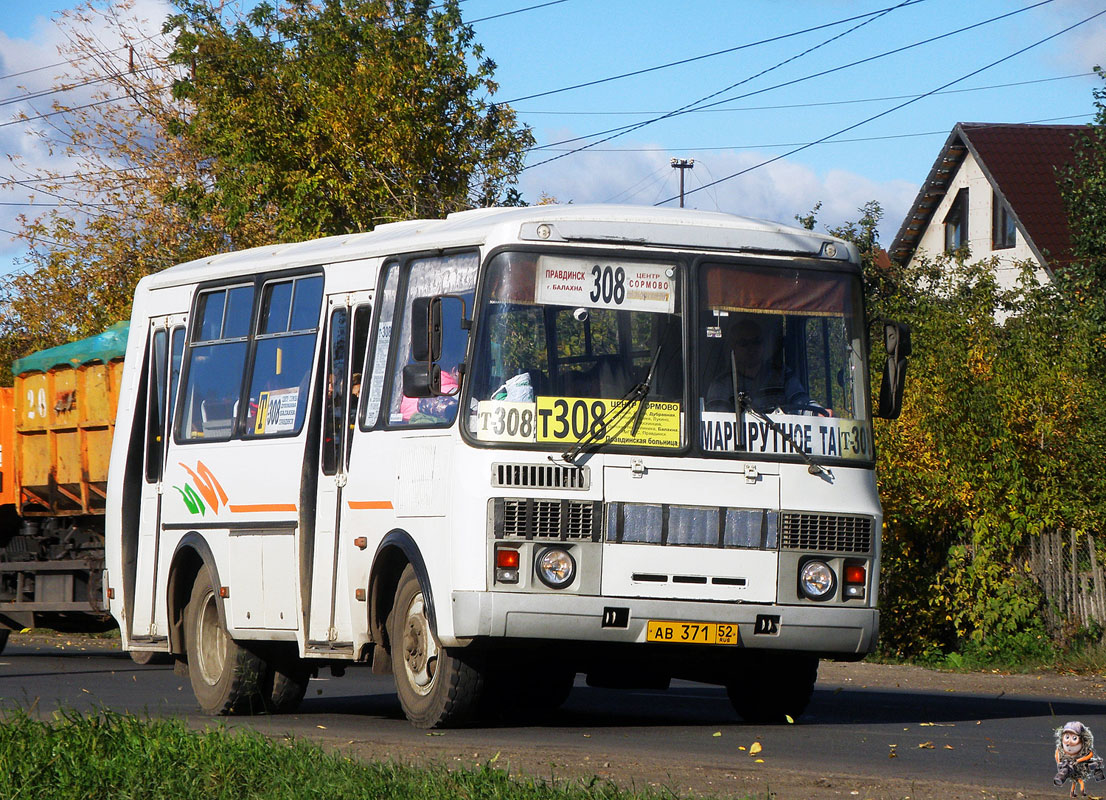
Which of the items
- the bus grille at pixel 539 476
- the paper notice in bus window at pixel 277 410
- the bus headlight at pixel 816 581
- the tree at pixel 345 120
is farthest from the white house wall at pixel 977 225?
the bus grille at pixel 539 476

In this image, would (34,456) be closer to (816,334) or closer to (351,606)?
(351,606)

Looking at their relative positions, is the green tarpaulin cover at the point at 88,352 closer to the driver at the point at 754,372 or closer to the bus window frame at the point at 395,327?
the bus window frame at the point at 395,327

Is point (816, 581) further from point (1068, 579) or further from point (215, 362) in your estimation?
point (1068, 579)

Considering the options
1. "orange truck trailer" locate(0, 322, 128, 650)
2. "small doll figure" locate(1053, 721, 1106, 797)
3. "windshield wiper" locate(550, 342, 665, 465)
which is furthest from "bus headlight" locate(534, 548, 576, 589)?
"orange truck trailer" locate(0, 322, 128, 650)

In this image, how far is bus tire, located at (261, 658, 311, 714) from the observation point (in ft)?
42.7

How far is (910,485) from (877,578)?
355 inches

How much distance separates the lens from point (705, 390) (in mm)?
10977

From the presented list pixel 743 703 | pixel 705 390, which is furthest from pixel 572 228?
pixel 743 703

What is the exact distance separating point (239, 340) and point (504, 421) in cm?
334

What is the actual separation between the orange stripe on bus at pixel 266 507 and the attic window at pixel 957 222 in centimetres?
3739

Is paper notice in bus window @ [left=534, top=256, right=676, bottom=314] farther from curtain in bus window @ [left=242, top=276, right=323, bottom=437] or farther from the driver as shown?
curtain in bus window @ [left=242, top=276, right=323, bottom=437]

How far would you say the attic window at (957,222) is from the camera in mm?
48062

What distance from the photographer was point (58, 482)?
2038 centimetres

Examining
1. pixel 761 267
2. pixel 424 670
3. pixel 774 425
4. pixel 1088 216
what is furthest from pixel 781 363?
pixel 1088 216
